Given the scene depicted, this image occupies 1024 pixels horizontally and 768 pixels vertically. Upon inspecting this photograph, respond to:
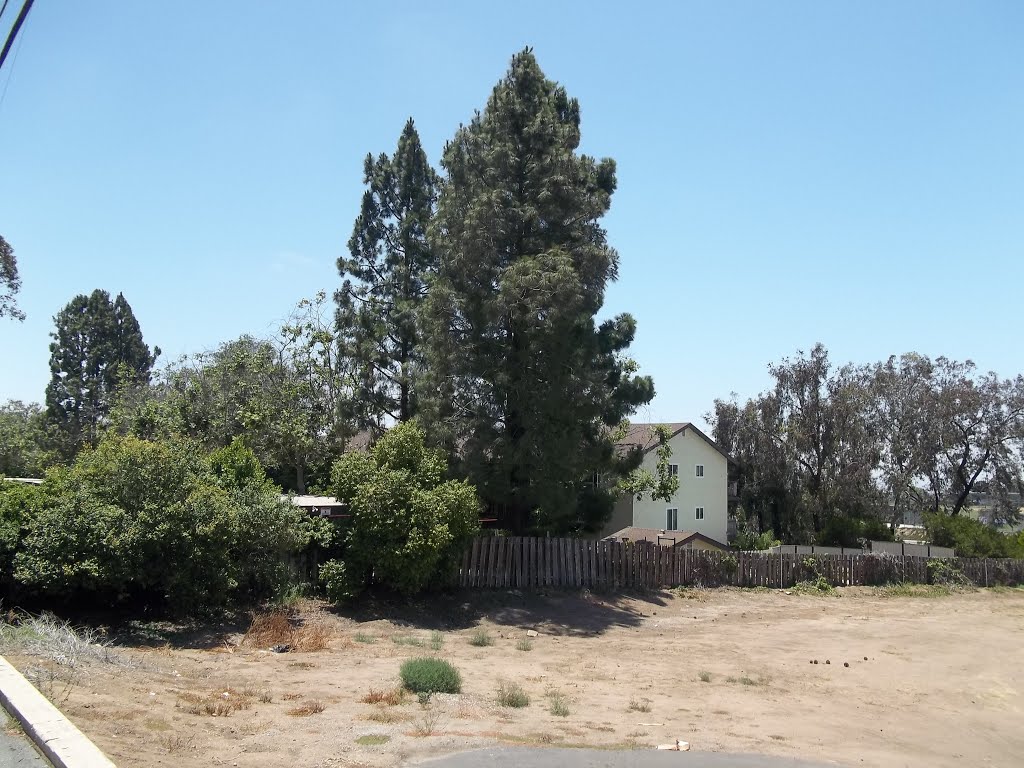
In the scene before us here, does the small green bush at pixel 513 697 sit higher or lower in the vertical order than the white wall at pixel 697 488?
lower

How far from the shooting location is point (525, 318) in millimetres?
21047

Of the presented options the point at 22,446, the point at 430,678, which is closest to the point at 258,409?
the point at 430,678

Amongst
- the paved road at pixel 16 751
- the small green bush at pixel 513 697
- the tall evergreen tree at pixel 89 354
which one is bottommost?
the small green bush at pixel 513 697

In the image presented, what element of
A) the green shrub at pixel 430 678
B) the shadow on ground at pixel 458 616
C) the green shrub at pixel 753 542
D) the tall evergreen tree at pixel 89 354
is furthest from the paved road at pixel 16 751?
the tall evergreen tree at pixel 89 354

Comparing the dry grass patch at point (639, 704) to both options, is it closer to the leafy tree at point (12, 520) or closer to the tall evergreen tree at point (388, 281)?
the leafy tree at point (12, 520)

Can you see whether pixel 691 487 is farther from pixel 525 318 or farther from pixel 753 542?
pixel 525 318

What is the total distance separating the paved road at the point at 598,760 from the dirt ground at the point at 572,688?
329 mm

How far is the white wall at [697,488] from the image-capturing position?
50031 mm

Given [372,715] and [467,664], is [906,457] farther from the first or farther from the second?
[372,715]

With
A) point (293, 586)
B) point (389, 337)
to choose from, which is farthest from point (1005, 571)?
point (293, 586)

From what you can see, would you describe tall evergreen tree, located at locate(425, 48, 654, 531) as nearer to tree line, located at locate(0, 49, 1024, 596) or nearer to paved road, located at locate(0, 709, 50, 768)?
tree line, located at locate(0, 49, 1024, 596)

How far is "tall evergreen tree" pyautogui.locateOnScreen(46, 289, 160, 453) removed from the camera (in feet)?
198

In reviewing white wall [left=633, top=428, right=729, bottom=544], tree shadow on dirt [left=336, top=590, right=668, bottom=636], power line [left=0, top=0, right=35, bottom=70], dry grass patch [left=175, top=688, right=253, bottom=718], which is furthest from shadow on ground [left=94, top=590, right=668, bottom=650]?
white wall [left=633, top=428, right=729, bottom=544]

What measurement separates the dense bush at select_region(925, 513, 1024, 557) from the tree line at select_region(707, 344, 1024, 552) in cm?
907
